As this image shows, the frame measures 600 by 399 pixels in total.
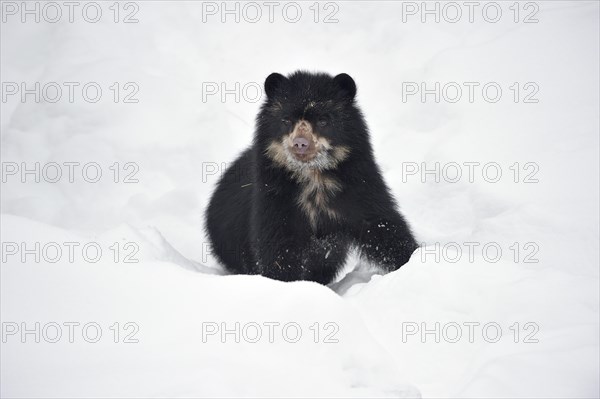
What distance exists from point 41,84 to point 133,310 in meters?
6.25

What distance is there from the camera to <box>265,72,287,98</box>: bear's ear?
5195 millimetres

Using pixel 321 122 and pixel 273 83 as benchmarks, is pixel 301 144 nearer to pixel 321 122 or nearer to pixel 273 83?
pixel 321 122

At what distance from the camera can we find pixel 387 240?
16.8 ft

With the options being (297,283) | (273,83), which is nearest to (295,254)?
(273,83)

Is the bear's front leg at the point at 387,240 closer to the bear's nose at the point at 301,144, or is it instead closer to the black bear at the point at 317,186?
the black bear at the point at 317,186

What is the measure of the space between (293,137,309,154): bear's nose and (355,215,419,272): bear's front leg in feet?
2.63

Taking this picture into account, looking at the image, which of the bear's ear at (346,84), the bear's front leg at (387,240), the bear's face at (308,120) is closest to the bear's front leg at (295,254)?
the bear's front leg at (387,240)

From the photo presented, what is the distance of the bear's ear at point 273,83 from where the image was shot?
17.0ft

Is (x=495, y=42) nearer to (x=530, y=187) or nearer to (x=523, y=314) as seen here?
(x=530, y=187)

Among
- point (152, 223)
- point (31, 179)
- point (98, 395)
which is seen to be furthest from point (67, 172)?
point (98, 395)

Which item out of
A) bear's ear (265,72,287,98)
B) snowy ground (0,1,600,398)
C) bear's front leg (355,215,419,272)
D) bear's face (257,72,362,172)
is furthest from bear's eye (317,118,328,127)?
snowy ground (0,1,600,398)

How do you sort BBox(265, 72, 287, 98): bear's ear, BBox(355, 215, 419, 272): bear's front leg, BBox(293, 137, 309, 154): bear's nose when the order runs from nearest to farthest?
BBox(293, 137, 309, 154): bear's nose
BBox(355, 215, 419, 272): bear's front leg
BBox(265, 72, 287, 98): bear's ear

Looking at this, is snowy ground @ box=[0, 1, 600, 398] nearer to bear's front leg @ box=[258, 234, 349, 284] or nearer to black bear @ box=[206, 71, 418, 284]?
bear's front leg @ box=[258, 234, 349, 284]

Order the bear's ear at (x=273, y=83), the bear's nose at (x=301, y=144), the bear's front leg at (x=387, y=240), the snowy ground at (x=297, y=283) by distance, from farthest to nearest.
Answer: the bear's ear at (x=273, y=83) < the bear's front leg at (x=387, y=240) < the bear's nose at (x=301, y=144) < the snowy ground at (x=297, y=283)
